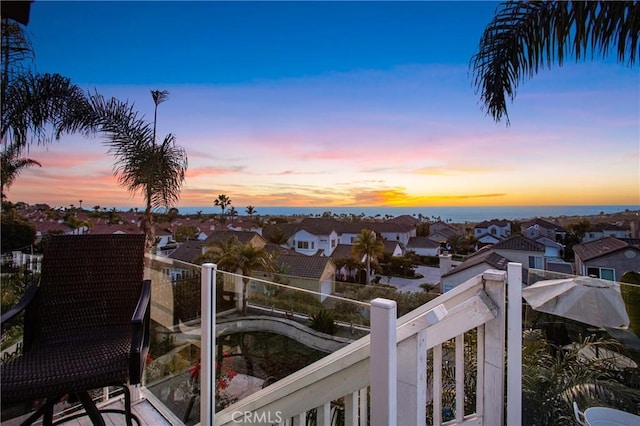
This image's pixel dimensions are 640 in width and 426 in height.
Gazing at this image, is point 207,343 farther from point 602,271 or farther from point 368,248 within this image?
point 368,248

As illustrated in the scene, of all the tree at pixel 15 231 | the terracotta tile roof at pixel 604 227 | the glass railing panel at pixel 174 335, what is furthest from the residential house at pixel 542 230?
the tree at pixel 15 231

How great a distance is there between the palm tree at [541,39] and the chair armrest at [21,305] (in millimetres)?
3292

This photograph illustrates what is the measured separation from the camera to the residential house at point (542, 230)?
30.2ft

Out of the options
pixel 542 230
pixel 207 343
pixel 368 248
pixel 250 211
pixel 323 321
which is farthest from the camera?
pixel 250 211

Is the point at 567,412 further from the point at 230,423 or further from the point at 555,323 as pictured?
the point at 230,423

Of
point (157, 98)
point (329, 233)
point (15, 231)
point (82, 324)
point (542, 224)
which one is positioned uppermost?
point (157, 98)

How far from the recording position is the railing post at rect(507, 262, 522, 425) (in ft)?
4.38

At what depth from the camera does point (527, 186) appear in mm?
7543

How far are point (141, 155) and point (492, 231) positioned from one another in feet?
47.8

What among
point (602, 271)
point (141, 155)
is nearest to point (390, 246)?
point (602, 271)

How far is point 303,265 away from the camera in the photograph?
14094mm

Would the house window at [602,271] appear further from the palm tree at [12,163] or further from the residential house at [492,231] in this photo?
the palm tree at [12,163]

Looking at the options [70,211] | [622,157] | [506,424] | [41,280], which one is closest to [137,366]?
[41,280]

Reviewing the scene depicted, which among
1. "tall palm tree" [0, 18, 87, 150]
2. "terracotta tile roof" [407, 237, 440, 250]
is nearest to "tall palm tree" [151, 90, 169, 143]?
"tall palm tree" [0, 18, 87, 150]
